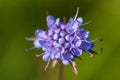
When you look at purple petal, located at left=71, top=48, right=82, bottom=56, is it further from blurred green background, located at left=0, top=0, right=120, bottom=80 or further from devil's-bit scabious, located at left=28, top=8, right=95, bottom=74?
blurred green background, located at left=0, top=0, right=120, bottom=80

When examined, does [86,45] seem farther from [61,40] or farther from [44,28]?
[44,28]

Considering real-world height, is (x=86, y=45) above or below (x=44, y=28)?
below

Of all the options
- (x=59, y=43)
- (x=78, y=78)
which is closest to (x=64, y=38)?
(x=59, y=43)

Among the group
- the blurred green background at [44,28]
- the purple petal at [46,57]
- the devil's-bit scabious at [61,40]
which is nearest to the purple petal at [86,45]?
the devil's-bit scabious at [61,40]

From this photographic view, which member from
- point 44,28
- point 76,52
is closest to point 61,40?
point 76,52
